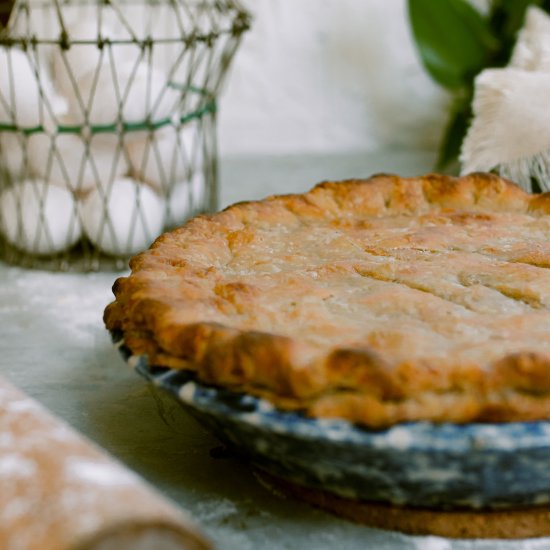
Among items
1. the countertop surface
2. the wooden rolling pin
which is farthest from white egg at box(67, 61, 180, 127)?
the wooden rolling pin

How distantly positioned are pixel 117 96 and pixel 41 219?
24 cm

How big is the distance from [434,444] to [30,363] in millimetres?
671

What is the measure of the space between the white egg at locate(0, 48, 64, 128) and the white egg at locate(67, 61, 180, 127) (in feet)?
0.15

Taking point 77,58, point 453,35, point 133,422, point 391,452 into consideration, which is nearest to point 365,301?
point 391,452

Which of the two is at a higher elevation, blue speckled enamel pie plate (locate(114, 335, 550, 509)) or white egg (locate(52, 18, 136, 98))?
white egg (locate(52, 18, 136, 98))

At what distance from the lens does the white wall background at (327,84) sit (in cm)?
211

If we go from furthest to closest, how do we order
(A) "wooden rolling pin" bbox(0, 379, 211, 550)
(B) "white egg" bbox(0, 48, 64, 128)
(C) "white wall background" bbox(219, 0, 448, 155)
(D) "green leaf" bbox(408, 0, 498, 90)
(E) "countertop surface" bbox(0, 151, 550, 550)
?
1. (C) "white wall background" bbox(219, 0, 448, 155)
2. (D) "green leaf" bbox(408, 0, 498, 90)
3. (B) "white egg" bbox(0, 48, 64, 128)
4. (E) "countertop surface" bbox(0, 151, 550, 550)
5. (A) "wooden rolling pin" bbox(0, 379, 211, 550)

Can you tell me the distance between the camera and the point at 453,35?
1932mm

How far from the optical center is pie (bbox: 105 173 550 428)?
0.62m

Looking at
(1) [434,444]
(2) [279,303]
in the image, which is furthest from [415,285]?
(1) [434,444]

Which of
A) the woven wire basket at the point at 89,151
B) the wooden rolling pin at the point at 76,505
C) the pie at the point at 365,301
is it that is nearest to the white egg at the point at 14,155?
the woven wire basket at the point at 89,151

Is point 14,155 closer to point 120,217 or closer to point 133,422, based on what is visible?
point 120,217

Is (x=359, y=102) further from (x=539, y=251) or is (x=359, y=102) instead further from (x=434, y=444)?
(x=434, y=444)

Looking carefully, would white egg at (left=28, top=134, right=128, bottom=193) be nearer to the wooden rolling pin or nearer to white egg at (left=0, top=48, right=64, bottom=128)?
white egg at (left=0, top=48, right=64, bottom=128)
